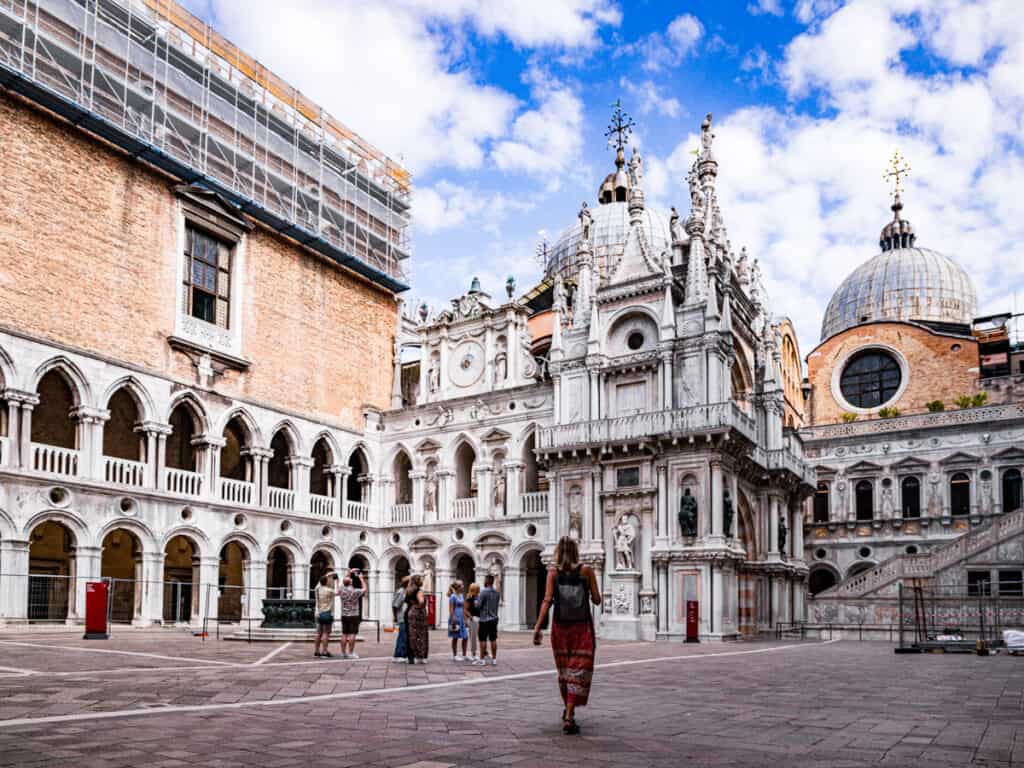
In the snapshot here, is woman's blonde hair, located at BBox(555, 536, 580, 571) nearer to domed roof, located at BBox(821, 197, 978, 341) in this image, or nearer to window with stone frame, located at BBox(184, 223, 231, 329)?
window with stone frame, located at BBox(184, 223, 231, 329)

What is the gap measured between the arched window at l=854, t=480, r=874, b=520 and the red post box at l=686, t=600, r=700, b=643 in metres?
17.1

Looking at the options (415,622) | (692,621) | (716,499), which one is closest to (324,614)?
→ (415,622)

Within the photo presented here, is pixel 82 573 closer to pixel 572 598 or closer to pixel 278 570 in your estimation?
pixel 278 570

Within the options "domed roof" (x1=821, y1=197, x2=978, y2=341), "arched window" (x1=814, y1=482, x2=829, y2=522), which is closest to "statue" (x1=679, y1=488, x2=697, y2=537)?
"arched window" (x1=814, y1=482, x2=829, y2=522)

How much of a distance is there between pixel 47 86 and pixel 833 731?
2635 cm

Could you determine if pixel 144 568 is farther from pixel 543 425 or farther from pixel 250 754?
pixel 250 754

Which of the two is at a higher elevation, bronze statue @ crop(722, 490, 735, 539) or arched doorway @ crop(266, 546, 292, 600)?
bronze statue @ crop(722, 490, 735, 539)

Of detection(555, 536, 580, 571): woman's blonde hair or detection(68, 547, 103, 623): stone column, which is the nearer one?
detection(555, 536, 580, 571): woman's blonde hair

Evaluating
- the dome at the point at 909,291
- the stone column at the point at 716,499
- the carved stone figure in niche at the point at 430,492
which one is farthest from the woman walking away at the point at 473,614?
the dome at the point at 909,291

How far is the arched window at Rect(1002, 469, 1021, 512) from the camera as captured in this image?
39.2 metres

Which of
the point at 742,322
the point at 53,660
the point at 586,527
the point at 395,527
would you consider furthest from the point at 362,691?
the point at 742,322

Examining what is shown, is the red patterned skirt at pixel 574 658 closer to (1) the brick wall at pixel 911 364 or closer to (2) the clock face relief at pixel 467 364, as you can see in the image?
(2) the clock face relief at pixel 467 364

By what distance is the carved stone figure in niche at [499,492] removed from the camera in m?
35.4

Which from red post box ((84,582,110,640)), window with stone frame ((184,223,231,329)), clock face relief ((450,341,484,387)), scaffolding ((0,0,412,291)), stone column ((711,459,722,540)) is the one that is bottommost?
red post box ((84,582,110,640))
